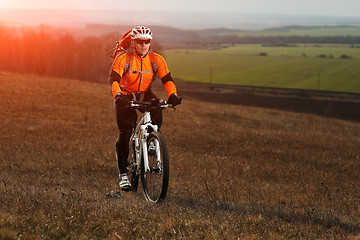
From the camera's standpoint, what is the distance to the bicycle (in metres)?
6.52

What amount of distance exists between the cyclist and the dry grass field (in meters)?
1.39

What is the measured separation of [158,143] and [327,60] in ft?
555

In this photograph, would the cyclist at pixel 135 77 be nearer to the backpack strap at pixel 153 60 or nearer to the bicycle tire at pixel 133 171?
the backpack strap at pixel 153 60

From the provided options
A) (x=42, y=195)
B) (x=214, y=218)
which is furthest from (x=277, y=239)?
(x=42, y=195)

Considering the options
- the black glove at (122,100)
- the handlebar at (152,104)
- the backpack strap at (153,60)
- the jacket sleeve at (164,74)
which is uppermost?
the backpack strap at (153,60)

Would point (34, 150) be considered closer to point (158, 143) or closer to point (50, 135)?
point (50, 135)

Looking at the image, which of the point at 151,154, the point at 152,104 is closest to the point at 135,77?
the point at 152,104

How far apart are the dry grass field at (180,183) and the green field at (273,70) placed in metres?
88.9

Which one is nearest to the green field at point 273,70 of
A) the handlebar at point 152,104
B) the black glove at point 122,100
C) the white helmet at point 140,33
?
the white helmet at point 140,33

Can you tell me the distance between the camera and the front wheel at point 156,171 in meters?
6.38

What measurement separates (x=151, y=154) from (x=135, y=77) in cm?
132

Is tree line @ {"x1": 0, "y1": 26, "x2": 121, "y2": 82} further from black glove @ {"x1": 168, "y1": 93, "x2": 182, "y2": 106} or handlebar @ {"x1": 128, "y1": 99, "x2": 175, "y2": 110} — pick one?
handlebar @ {"x1": 128, "y1": 99, "x2": 175, "y2": 110}

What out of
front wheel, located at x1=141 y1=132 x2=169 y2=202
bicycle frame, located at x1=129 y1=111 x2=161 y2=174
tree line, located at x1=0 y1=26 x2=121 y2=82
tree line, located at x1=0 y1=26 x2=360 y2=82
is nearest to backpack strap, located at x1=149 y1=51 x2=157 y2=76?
bicycle frame, located at x1=129 y1=111 x2=161 y2=174

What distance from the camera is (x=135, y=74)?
23.7ft
